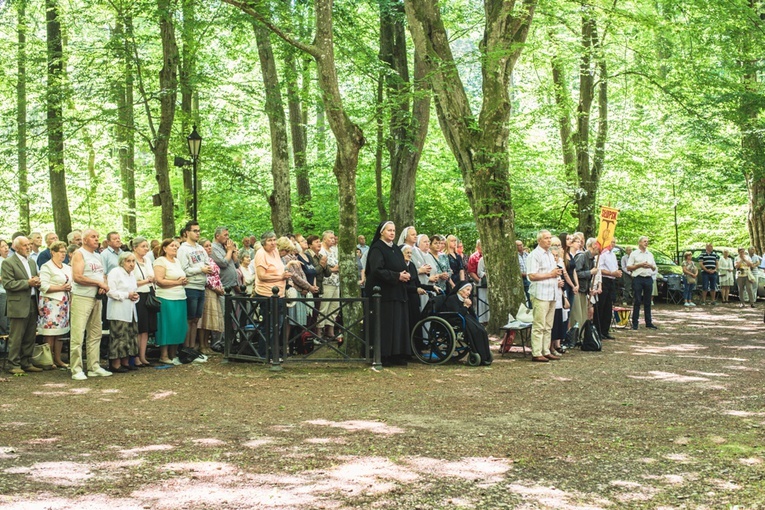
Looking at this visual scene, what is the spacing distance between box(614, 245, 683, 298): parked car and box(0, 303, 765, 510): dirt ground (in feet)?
46.0

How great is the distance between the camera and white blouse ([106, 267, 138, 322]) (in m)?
11.3

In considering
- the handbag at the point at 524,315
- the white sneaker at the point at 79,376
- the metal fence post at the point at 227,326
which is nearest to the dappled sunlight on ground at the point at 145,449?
the white sneaker at the point at 79,376

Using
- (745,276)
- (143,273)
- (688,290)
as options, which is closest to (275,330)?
(143,273)

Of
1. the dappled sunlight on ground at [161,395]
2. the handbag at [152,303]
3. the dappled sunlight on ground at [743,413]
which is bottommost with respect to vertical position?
the dappled sunlight on ground at [743,413]

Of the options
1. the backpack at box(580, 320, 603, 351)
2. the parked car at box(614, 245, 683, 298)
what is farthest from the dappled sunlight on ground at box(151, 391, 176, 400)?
the parked car at box(614, 245, 683, 298)

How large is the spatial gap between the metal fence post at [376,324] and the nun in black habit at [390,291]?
0.44ft

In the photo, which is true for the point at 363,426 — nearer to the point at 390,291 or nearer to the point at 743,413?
the point at 743,413

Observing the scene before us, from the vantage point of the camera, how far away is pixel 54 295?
38.1ft

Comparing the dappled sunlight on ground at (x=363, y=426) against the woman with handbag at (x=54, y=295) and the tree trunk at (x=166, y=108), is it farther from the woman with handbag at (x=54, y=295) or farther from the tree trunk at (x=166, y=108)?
the tree trunk at (x=166, y=108)

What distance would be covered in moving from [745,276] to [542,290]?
14.3 m

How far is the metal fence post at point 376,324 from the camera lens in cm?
1156

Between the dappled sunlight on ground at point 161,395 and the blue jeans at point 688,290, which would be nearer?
the dappled sunlight on ground at point 161,395

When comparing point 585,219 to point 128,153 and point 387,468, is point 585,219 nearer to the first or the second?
point 128,153

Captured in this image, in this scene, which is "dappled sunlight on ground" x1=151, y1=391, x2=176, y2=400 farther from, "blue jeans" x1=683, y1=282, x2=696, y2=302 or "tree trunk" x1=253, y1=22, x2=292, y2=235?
"blue jeans" x1=683, y1=282, x2=696, y2=302
